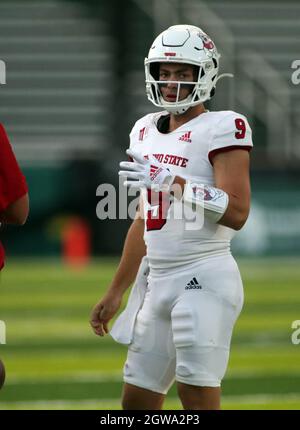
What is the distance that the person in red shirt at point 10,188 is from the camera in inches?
161

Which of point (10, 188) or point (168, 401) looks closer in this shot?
point (10, 188)

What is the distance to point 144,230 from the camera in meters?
Answer: 4.70

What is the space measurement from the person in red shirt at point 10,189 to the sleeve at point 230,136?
708mm

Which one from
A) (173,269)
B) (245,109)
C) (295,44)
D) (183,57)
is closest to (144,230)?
(173,269)

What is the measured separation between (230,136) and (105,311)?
Answer: 3.06 feet

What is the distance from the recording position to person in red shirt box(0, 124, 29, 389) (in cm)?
408

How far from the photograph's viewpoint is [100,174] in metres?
15.9

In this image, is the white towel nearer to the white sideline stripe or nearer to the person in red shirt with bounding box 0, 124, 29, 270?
the person in red shirt with bounding box 0, 124, 29, 270

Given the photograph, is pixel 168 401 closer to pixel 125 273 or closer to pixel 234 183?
pixel 125 273

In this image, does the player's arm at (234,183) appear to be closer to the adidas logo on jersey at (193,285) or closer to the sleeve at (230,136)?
the sleeve at (230,136)

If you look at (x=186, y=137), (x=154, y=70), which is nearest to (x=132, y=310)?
(x=186, y=137)

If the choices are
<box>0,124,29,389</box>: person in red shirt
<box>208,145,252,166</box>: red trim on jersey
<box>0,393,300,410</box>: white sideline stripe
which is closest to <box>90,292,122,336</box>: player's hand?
<box>0,124,29,389</box>: person in red shirt

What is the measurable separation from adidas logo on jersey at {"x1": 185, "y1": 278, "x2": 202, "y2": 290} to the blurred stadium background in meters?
2.28
